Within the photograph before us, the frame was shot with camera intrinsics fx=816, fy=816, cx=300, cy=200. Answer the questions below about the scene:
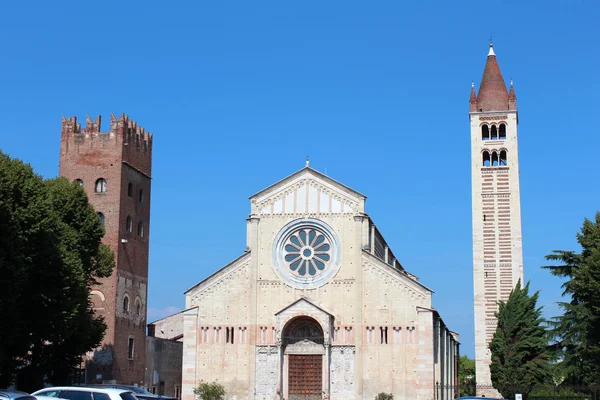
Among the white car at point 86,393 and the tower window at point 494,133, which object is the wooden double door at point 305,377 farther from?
the tower window at point 494,133

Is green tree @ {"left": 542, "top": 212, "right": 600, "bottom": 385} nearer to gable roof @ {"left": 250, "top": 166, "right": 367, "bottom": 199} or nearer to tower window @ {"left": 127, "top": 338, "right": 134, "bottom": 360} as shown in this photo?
gable roof @ {"left": 250, "top": 166, "right": 367, "bottom": 199}

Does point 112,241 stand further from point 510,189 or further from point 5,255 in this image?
point 510,189

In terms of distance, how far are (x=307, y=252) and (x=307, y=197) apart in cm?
296

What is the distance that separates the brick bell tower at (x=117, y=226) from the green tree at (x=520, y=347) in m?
22.1

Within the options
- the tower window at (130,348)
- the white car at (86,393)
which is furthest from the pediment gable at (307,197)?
the white car at (86,393)

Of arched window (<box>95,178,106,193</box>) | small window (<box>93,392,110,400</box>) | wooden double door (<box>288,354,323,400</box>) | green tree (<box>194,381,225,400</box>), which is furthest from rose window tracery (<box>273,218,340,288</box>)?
small window (<box>93,392,110,400</box>)

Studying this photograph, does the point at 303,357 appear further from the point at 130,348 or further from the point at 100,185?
the point at 100,185

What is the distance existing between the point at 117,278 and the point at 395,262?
61.7 feet

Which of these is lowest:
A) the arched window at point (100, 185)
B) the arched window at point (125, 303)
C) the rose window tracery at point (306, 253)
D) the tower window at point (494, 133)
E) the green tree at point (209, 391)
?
the green tree at point (209, 391)

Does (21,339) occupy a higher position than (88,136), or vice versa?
(88,136)

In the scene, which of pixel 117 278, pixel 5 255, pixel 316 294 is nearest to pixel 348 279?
pixel 316 294

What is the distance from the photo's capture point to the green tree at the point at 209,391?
40656mm

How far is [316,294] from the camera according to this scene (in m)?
42.6

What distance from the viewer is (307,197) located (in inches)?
1725
